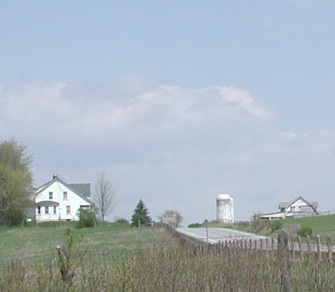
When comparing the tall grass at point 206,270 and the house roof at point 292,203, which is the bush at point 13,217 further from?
the tall grass at point 206,270

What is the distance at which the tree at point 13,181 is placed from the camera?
99688mm

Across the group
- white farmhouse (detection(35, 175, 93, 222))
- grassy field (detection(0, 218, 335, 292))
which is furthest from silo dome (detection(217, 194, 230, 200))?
grassy field (detection(0, 218, 335, 292))

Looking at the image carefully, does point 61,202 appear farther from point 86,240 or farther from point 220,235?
point 86,240

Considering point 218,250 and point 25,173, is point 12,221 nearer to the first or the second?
point 25,173

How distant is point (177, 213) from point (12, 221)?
18448 mm

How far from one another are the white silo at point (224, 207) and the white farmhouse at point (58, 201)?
29.4 metres

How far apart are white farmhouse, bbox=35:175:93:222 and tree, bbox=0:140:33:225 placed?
2306 centimetres

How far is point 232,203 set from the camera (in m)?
103

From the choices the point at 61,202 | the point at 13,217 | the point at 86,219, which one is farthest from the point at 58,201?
the point at 86,219

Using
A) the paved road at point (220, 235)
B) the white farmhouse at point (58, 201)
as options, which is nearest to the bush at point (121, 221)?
the white farmhouse at point (58, 201)

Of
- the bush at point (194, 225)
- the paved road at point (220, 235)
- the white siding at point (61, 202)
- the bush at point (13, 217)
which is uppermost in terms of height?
the white siding at point (61, 202)

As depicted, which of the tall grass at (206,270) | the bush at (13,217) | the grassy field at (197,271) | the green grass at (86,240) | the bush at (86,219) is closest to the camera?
the grassy field at (197,271)

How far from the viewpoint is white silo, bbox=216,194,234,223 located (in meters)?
101

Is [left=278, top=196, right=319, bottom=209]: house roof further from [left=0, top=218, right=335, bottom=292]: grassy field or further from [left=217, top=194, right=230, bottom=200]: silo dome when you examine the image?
[left=0, top=218, right=335, bottom=292]: grassy field
